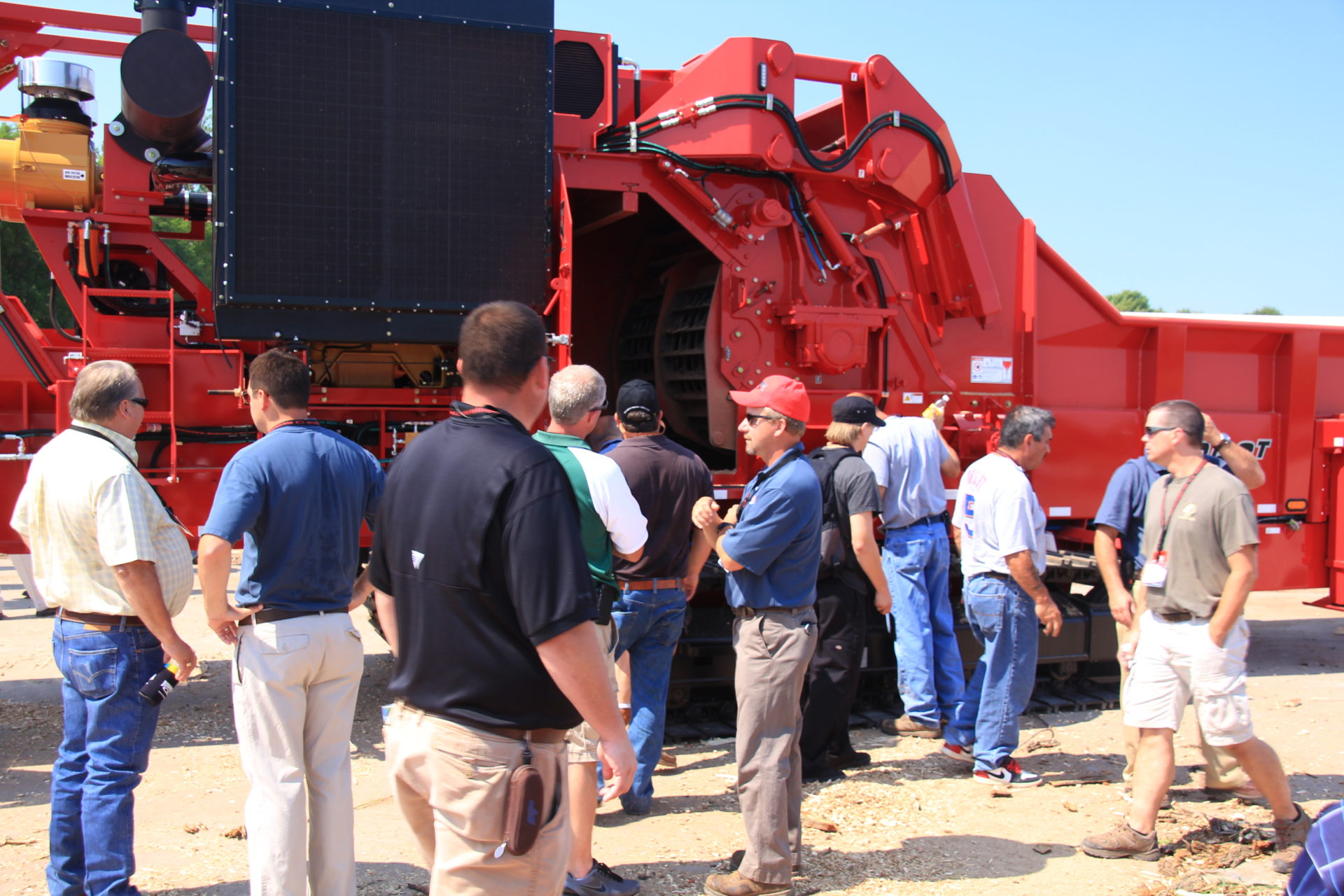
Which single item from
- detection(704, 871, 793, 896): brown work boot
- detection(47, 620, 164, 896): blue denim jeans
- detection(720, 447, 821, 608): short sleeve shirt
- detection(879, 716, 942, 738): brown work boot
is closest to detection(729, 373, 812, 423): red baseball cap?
detection(720, 447, 821, 608): short sleeve shirt

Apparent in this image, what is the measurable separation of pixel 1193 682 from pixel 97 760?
164 inches

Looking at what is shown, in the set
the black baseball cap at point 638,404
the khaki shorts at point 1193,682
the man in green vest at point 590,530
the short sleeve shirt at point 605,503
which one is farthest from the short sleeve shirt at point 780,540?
the khaki shorts at point 1193,682

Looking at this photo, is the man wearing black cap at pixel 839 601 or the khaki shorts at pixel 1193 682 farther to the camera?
the man wearing black cap at pixel 839 601

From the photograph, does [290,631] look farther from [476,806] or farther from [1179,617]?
[1179,617]

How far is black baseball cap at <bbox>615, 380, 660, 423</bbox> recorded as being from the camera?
15.8 ft

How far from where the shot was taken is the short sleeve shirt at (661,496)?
4.72m

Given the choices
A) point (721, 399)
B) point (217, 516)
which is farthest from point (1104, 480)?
point (217, 516)

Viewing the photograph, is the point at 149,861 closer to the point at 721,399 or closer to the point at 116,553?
the point at 116,553

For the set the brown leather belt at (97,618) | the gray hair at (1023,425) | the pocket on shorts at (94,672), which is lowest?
the pocket on shorts at (94,672)

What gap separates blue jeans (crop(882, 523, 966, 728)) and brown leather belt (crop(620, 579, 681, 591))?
174 cm

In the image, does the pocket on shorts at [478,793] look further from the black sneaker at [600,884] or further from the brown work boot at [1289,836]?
the brown work boot at [1289,836]

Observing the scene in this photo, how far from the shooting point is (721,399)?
20.8ft

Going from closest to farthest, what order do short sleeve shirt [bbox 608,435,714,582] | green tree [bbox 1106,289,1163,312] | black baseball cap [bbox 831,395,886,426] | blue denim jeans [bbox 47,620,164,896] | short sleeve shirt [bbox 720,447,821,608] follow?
blue denim jeans [bbox 47,620,164,896] → short sleeve shirt [bbox 720,447,821,608] → short sleeve shirt [bbox 608,435,714,582] → black baseball cap [bbox 831,395,886,426] → green tree [bbox 1106,289,1163,312]

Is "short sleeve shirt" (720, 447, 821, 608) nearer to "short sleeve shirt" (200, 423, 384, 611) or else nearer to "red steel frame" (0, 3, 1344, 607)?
"short sleeve shirt" (200, 423, 384, 611)
